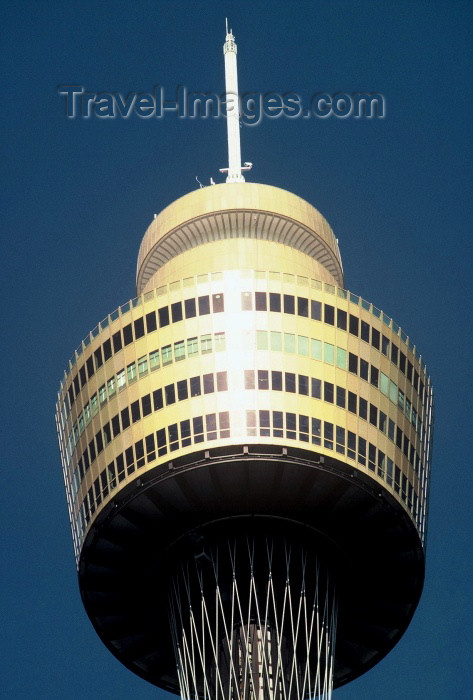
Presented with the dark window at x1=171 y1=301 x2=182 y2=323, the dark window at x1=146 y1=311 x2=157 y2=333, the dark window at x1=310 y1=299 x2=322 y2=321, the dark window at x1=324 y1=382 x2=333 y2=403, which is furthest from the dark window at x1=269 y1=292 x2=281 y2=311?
the dark window at x1=146 y1=311 x2=157 y2=333

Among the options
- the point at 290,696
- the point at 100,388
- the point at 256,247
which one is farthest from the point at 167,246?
the point at 290,696

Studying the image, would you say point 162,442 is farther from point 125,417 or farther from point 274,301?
point 274,301

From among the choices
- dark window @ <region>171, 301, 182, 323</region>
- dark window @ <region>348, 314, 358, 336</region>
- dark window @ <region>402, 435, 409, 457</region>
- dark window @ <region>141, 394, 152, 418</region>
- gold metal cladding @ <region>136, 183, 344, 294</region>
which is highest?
gold metal cladding @ <region>136, 183, 344, 294</region>

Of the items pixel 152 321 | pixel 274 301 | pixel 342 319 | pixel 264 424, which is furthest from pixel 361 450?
pixel 152 321

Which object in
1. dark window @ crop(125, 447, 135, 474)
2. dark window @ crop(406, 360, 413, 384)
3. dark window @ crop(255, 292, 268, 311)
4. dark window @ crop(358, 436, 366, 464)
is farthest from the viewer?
dark window @ crop(406, 360, 413, 384)

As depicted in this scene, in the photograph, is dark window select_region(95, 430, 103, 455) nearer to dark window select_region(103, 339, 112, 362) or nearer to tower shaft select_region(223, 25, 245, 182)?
dark window select_region(103, 339, 112, 362)

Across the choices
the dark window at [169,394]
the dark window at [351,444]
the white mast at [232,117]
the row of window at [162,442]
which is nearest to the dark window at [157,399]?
the dark window at [169,394]

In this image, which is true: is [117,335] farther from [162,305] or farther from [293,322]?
[293,322]
